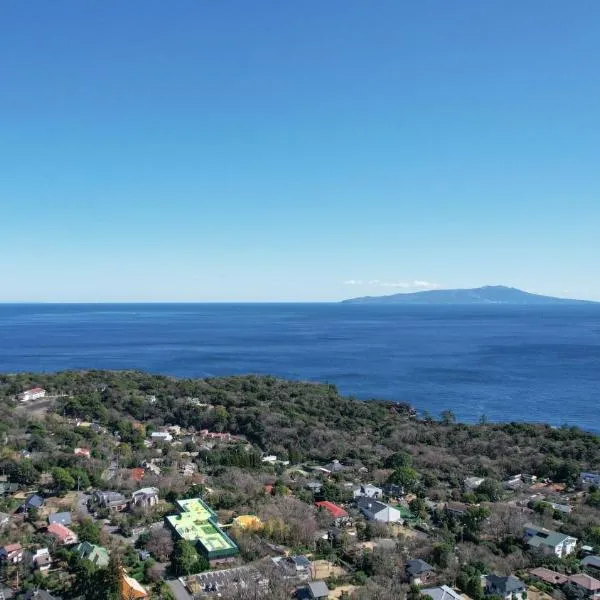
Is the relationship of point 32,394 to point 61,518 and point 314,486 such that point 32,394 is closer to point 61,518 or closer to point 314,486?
point 61,518

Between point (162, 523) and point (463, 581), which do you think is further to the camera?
point (162, 523)

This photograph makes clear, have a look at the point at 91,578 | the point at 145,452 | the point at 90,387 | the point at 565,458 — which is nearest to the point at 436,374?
the point at 565,458

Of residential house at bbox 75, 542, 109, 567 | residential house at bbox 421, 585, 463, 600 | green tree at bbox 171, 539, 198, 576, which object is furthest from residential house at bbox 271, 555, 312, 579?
residential house at bbox 75, 542, 109, 567

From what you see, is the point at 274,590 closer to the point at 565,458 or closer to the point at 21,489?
the point at 21,489

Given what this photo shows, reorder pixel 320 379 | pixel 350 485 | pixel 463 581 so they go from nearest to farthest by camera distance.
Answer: pixel 463 581, pixel 350 485, pixel 320 379

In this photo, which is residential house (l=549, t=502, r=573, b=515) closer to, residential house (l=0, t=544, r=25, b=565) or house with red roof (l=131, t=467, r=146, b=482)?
house with red roof (l=131, t=467, r=146, b=482)

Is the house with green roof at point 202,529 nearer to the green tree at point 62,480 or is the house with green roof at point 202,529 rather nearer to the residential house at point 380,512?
the green tree at point 62,480
